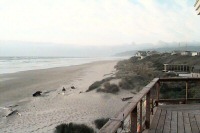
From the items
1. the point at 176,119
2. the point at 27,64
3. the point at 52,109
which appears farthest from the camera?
the point at 27,64

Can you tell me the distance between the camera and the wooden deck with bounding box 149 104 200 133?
4694 millimetres

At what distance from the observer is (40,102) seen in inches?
642

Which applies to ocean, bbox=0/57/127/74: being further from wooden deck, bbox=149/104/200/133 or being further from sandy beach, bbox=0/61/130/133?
wooden deck, bbox=149/104/200/133

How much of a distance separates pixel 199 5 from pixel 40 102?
12.5 metres

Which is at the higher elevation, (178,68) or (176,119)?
(176,119)

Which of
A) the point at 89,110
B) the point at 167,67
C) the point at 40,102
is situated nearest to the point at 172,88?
the point at 89,110

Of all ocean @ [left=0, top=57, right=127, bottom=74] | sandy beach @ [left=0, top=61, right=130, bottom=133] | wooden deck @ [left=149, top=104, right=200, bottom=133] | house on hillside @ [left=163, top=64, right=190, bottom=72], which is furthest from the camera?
ocean @ [left=0, top=57, right=127, bottom=74]

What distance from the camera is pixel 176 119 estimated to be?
539 centimetres

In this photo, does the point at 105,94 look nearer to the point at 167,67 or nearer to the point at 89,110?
the point at 89,110

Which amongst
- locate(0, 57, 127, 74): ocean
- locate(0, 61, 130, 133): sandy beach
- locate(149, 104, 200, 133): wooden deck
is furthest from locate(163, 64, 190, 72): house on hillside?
locate(0, 57, 127, 74): ocean

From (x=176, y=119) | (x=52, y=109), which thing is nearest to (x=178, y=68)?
(x=52, y=109)

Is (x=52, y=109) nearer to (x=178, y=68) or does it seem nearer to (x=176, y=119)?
(x=176, y=119)

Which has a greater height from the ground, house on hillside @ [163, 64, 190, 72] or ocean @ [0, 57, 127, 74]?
house on hillside @ [163, 64, 190, 72]

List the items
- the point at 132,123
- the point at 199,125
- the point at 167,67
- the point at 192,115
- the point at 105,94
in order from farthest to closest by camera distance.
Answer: the point at 167,67, the point at 105,94, the point at 192,115, the point at 199,125, the point at 132,123
